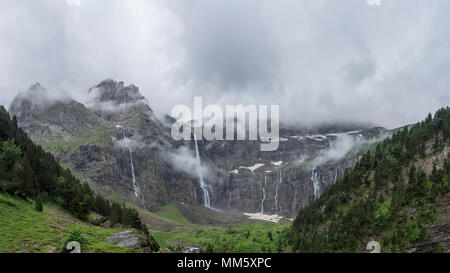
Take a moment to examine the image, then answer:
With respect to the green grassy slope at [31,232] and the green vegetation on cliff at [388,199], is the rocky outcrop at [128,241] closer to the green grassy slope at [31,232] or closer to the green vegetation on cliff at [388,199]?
the green grassy slope at [31,232]

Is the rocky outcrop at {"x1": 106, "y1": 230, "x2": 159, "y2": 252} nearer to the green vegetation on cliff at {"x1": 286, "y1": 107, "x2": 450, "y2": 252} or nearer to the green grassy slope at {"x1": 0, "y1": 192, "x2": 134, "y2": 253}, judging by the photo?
the green grassy slope at {"x1": 0, "y1": 192, "x2": 134, "y2": 253}

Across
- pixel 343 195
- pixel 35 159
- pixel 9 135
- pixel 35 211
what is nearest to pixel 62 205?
pixel 35 211

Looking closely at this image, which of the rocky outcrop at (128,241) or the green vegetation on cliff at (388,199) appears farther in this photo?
the green vegetation on cliff at (388,199)

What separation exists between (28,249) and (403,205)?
11214cm

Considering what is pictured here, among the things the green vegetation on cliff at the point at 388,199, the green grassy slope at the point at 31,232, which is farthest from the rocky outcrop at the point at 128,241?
the green vegetation on cliff at the point at 388,199

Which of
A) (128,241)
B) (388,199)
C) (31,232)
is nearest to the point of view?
(31,232)

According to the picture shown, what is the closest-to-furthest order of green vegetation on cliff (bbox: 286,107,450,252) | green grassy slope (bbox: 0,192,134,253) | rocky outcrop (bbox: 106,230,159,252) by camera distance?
green grassy slope (bbox: 0,192,134,253) → rocky outcrop (bbox: 106,230,159,252) → green vegetation on cliff (bbox: 286,107,450,252)

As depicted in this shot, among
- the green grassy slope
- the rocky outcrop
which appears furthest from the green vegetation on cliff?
the green grassy slope

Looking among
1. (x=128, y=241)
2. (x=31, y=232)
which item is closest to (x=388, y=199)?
(x=128, y=241)

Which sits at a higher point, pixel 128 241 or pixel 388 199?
pixel 388 199

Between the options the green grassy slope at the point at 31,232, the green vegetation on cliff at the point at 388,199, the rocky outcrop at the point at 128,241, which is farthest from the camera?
the green vegetation on cliff at the point at 388,199

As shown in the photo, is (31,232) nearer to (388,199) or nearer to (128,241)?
(128,241)

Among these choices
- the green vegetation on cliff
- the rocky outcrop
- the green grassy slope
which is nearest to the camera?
the green grassy slope
